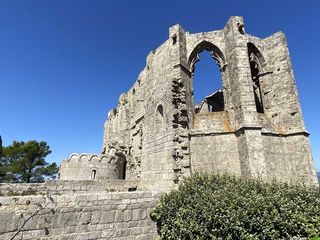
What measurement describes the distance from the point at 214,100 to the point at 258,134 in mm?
7483

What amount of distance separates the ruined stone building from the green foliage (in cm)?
1672

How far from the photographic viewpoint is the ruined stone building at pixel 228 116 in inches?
361

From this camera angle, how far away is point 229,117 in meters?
10.5

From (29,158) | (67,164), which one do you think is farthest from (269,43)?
(29,158)

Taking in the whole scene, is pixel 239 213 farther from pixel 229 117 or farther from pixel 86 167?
pixel 86 167

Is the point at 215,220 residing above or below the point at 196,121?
below

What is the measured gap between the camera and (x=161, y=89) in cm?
1122

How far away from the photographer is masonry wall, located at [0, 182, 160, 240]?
13.5 feet

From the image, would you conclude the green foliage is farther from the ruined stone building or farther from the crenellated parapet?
the ruined stone building

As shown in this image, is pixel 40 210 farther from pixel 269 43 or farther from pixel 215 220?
pixel 269 43

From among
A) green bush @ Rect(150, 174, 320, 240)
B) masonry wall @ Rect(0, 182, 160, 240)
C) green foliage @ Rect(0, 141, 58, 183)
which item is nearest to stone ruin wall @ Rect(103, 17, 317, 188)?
green bush @ Rect(150, 174, 320, 240)

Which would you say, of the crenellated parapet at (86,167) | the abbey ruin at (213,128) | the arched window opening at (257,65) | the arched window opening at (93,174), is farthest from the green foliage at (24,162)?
the arched window opening at (257,65)

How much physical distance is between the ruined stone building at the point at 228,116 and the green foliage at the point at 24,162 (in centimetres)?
1672

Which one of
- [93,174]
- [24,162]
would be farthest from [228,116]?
[24,162]
